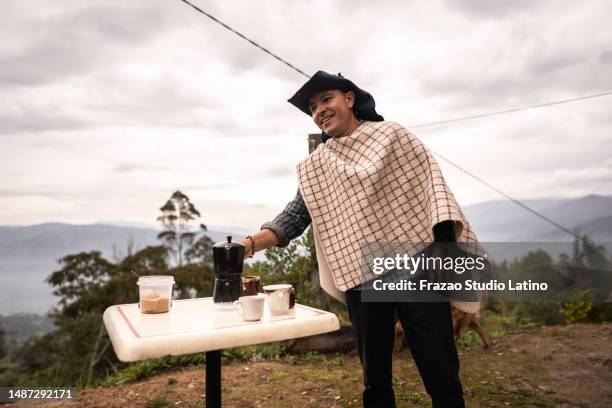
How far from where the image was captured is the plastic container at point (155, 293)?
2.16 metres

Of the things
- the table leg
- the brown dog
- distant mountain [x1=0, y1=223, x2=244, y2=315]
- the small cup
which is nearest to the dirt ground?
the brown dog

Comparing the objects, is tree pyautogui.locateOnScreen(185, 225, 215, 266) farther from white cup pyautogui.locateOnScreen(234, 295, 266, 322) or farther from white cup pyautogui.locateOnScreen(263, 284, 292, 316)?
white cup pyautogui.locateOnScreen(234, 295, 266, 322)

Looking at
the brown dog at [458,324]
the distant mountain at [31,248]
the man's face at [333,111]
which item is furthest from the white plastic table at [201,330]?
the distant mountain at [31,248]

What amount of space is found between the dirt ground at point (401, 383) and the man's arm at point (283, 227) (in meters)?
2.00

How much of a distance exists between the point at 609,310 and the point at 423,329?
6.51m

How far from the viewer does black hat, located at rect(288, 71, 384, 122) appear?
7.92 feet

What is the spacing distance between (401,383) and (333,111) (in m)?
2.95

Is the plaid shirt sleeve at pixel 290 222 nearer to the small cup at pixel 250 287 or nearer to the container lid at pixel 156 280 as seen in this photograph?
the small cup at pixel 250 287

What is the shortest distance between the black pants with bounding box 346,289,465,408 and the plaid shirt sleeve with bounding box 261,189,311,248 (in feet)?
1.52

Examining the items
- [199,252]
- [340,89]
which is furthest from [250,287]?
[199,252]

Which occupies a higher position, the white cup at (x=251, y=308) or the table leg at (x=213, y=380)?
the white cup at (x=251, y=308)

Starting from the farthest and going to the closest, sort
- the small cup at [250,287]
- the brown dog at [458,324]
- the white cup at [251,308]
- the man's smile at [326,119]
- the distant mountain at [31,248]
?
the distant mountain at [31,248] → the brown dog at [458,324] → the man's smile at [326,119] → the small cup at [250,287] → the white cup at [251,308]

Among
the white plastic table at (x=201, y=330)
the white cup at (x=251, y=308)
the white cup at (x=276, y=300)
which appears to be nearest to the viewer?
the white plastic table at (x=201, y=330)

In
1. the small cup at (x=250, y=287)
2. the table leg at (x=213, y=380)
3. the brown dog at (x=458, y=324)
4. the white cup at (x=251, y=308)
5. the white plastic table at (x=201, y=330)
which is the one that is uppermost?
the small cup at (x=250, y=287)
